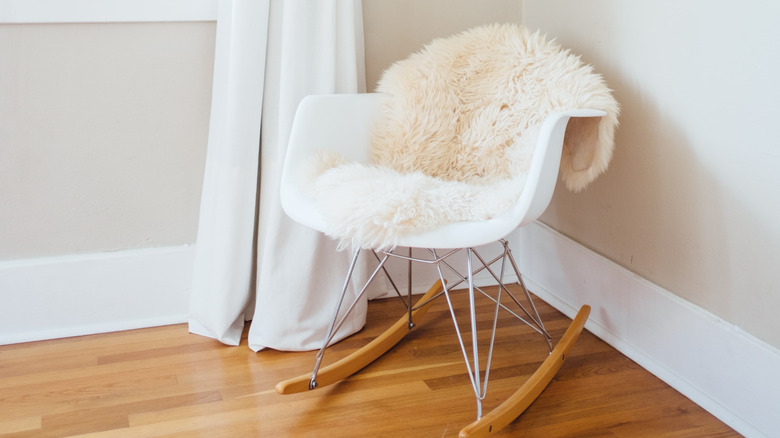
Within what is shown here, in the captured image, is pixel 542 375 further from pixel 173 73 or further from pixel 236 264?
pixel 173 73

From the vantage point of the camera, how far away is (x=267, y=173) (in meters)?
1.87

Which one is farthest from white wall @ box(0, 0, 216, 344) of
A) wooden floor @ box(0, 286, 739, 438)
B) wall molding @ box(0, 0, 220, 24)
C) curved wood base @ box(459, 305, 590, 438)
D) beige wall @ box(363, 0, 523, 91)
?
curved wood base @ box(459, 305, 590, 438)

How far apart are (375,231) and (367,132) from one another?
47 centimetres

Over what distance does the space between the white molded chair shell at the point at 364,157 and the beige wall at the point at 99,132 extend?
18.4 inches

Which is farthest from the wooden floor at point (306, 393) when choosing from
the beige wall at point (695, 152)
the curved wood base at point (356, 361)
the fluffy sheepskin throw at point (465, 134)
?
the fluffy sheepskin throw at point (465, 134)

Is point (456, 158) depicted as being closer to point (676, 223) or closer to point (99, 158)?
point (676, 223)

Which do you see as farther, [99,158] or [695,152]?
[99,158]

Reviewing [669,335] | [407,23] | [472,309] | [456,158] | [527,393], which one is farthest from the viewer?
[407,23]

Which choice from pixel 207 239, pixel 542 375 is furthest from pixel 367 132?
pixel 542 375

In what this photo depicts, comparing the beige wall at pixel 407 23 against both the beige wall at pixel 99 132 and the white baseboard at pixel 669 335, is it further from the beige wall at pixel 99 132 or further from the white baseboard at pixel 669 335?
the white baseboard at pixel 669 335

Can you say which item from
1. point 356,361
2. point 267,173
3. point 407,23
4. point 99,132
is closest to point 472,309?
point 356,361

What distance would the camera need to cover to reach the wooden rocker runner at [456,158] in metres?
1.33

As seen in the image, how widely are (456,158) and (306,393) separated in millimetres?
654

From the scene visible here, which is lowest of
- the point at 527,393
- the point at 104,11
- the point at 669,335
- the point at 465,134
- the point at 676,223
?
the point at 527,393
